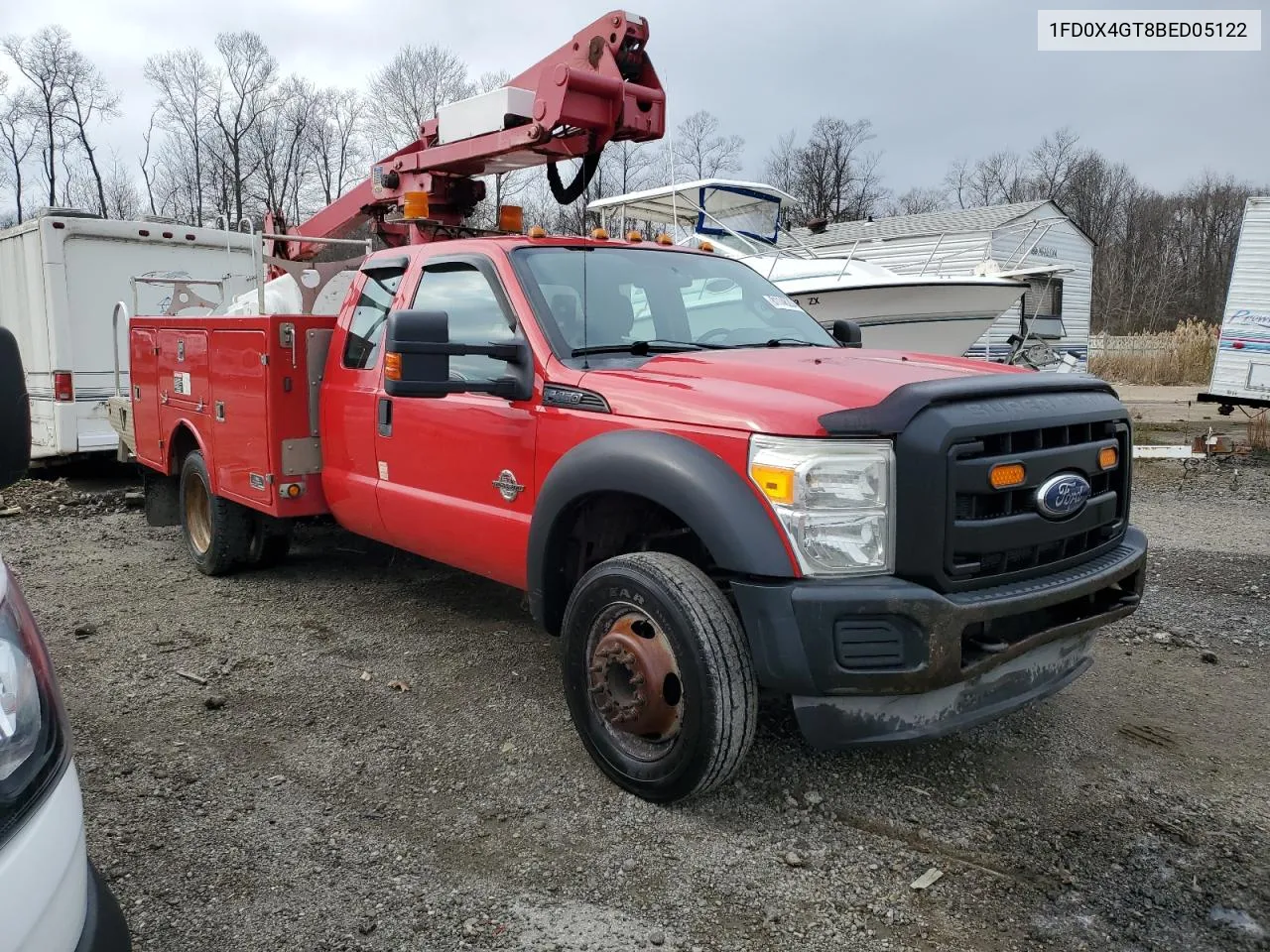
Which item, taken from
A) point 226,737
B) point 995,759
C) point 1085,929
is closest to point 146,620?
point 226,737

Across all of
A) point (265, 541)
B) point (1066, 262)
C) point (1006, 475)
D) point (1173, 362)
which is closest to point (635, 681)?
point (1006, 475)

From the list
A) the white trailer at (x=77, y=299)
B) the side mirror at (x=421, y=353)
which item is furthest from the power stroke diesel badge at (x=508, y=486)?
the white trailer at (x=77, y=299)

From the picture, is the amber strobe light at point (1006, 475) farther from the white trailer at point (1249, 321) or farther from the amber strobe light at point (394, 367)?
the white trailer at point (1249, 321)

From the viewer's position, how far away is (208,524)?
236 inches

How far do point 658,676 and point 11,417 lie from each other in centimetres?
190

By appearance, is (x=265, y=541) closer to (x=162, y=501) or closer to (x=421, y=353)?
(x=162, y=501)

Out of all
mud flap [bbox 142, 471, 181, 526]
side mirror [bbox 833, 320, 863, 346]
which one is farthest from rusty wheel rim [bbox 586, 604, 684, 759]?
mud flap [bbox 142, 471, 181, 526]

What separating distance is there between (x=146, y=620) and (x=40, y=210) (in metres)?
6.51

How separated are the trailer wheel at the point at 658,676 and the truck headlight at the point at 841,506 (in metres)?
0.37

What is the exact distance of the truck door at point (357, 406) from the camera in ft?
15.1

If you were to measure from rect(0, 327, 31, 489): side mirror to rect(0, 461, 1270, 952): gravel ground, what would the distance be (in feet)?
4.38

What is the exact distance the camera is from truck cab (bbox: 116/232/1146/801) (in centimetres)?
271

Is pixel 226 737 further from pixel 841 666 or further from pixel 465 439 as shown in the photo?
pixel 841 666

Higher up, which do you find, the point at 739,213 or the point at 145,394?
the point at 739,213
